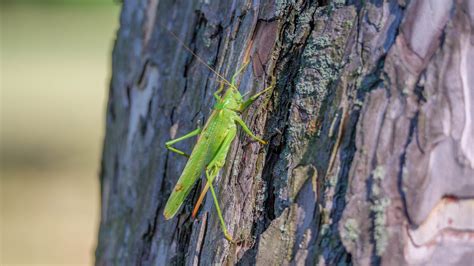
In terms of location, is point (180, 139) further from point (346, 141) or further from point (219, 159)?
point (346, 141)

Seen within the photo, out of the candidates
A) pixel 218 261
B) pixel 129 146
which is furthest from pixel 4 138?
pixel 218 261

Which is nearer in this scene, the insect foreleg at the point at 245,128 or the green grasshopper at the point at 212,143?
the insect foreleg at the point at 245,128

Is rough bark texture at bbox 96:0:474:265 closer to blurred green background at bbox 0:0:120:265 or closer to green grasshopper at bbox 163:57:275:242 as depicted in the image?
green grasshopper at bbox 163:57:275:242

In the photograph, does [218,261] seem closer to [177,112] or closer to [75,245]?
[177,112]

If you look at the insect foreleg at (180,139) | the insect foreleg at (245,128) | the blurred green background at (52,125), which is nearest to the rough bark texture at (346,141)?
the insect foreleg at (245,128)

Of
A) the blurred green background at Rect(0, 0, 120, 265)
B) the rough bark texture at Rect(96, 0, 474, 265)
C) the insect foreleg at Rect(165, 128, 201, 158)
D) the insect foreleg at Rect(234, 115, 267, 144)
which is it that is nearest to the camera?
the rough bark texture at Rect(96, 0, 474, 265)

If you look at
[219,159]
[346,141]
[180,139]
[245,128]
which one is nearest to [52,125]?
[180,139]

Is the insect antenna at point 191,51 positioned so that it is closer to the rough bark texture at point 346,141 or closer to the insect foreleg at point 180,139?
the rough bark texture at point 346,141

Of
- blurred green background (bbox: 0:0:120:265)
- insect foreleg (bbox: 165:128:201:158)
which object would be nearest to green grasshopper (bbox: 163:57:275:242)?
insect foreleg (bbox: 165:128:201:158)
